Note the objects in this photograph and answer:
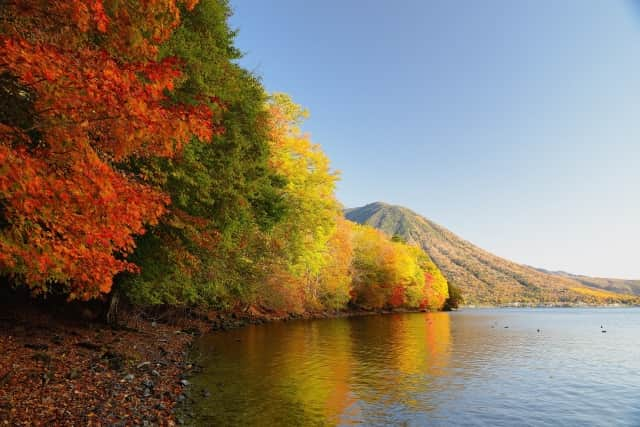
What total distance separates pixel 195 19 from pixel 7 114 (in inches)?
471

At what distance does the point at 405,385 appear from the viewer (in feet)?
54.6

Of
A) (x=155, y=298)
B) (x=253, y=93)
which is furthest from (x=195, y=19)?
(x=155, y=298)

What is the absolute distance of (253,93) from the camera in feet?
72.8

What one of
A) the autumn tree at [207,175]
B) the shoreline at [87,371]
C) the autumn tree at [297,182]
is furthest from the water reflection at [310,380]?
the autumn tree at [297,182]

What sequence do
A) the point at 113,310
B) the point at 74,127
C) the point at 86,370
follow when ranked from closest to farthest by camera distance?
the point at 74,127
the point at 86,370
the point at 113,310

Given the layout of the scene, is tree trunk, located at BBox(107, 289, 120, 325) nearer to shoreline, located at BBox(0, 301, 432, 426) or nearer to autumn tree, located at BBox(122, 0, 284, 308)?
shoreline, located at BBox(0, 301, 432, 426)

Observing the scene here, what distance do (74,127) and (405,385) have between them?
15.1m

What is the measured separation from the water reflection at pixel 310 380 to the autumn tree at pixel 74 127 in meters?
6.52

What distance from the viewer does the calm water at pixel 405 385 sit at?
12531mm

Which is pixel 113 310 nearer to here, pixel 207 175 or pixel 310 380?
pixel 207 175

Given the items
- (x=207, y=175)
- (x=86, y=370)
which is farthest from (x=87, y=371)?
(x=207, y=175)

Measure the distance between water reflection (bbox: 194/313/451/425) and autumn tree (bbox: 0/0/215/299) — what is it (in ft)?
21.4

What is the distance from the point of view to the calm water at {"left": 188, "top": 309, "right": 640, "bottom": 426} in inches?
493

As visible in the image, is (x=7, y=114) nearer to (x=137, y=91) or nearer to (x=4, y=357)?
(x=137, y=91)
